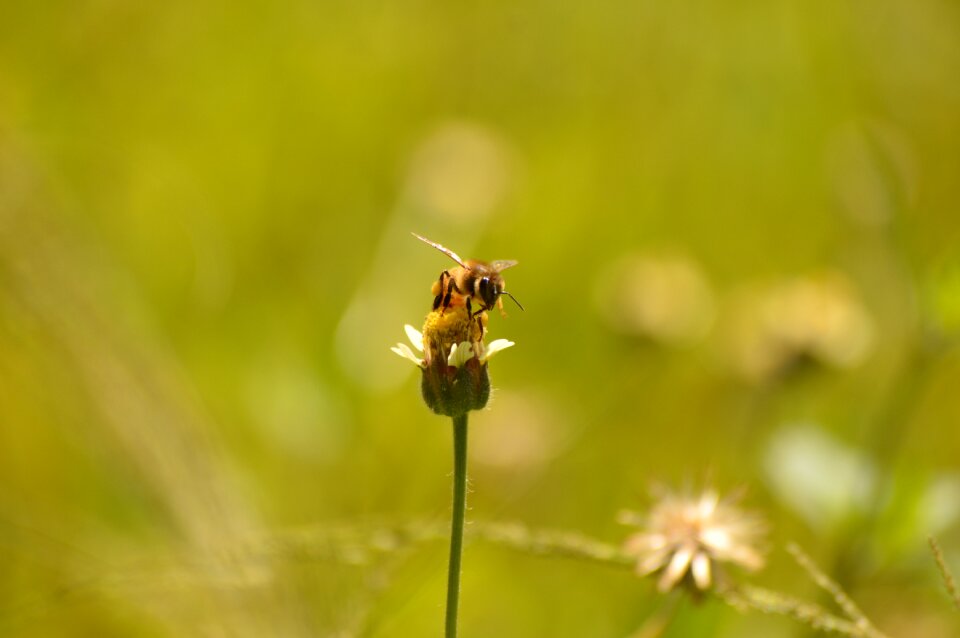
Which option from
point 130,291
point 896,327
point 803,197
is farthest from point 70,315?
point 803,197

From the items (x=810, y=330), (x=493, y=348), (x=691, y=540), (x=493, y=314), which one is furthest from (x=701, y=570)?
(x=493, y=314)

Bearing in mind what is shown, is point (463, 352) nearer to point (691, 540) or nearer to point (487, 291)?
point (487, 291)

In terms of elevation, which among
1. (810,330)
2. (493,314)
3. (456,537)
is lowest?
(456,537)

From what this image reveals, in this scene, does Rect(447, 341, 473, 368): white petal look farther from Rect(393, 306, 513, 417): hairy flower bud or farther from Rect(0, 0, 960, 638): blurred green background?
Rect(0, 0, 960, 638): blurred green background

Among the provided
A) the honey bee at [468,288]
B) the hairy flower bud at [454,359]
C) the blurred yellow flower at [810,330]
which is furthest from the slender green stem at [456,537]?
the blurred yellow flower at [810,330]

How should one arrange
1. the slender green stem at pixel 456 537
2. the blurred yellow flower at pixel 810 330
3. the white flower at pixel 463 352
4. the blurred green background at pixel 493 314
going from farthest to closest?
the blurred yellow flower at pixel 810 330 → the blurred green background at pixel 493 314 → the white flower at pixel 463 352 → the slender green stem at pixel 456 537

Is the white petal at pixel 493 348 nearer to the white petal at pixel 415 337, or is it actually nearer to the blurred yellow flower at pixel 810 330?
the white petal at pixel 415 337
